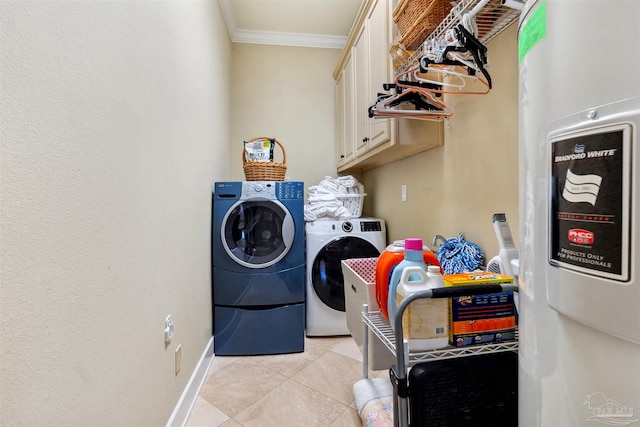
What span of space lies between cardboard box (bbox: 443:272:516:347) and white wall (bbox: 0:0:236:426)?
0.94m

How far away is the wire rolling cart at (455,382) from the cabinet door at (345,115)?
74.0 inches

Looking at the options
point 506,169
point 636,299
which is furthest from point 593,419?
point 506,169

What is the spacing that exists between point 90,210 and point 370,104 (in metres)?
1.57

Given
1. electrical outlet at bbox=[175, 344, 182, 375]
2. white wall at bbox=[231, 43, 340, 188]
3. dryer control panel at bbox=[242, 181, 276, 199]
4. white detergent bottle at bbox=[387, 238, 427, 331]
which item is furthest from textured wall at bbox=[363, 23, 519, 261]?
electrical outlet at bbox=[175, 344, 182, 375]

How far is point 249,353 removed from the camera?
210cm

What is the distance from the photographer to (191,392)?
1536 millimetres

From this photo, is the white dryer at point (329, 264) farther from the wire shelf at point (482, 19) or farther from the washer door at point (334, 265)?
the wire shelf at point (482, 19)

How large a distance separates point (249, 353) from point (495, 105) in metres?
2.04

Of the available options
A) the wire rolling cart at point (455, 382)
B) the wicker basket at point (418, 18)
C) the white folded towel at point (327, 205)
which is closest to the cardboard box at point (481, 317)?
the wire rolling cart at point (455, 382)

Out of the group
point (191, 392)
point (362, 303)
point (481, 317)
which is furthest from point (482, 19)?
point (191, 392)

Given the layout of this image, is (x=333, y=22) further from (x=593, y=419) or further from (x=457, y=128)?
(x=593, y=419)

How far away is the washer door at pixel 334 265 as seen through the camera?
7.43 ft

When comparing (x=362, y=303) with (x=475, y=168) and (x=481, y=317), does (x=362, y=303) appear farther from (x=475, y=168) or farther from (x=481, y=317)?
(x=475, y=168)

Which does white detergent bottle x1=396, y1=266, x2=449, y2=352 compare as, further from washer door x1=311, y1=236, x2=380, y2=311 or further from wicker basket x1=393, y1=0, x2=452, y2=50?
washer door x1=311, y1=236, x2=380, y2=311
